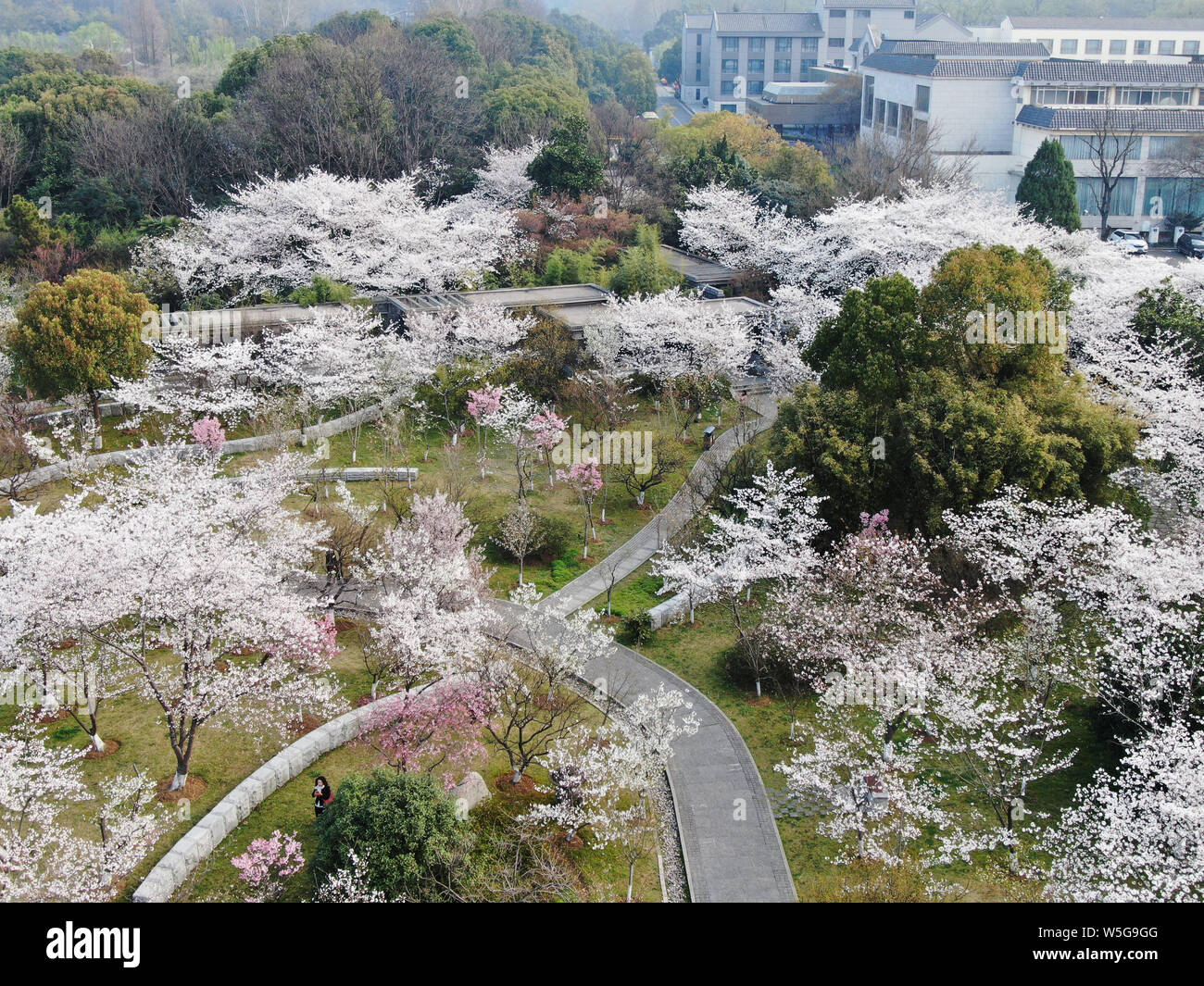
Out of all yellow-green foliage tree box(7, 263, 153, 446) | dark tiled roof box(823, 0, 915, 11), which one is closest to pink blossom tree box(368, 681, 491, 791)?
yellow-green foliage tree box(7, 263, 153, 446)

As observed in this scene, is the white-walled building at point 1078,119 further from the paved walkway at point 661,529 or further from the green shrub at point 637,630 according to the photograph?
the green shrub at point 637,630

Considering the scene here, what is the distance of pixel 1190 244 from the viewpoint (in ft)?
192

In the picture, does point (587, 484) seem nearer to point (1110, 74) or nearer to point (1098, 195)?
point (1098, 195)

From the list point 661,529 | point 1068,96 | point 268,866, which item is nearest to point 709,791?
point 268,866

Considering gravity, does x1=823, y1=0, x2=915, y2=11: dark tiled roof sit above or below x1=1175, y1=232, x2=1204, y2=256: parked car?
above

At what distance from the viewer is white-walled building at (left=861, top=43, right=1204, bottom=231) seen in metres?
60.6

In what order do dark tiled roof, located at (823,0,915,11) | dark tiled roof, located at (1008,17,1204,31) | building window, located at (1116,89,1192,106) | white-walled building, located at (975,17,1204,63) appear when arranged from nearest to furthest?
1. building window, located at (1116,89,1192,106)
2. white-walled building, located at (975,17,1204,63)
3. dark tiled roof, located at (1008,17,1204,31)
4. dark tiled roof, located at (823,0,915,11)

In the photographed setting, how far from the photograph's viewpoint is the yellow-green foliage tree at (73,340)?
3272 cm

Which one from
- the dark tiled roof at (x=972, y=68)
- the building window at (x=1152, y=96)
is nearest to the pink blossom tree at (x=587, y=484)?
the dark tiled roof at (x=972, y=68)

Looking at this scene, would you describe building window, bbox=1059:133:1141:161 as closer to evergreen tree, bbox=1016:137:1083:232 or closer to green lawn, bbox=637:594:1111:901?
evergreen tree, bbox=1016:137:1083:232

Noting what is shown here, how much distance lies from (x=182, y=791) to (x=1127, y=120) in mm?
60586

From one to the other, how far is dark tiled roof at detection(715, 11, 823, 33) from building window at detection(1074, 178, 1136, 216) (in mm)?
56537

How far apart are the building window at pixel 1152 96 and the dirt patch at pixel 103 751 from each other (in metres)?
65.4
